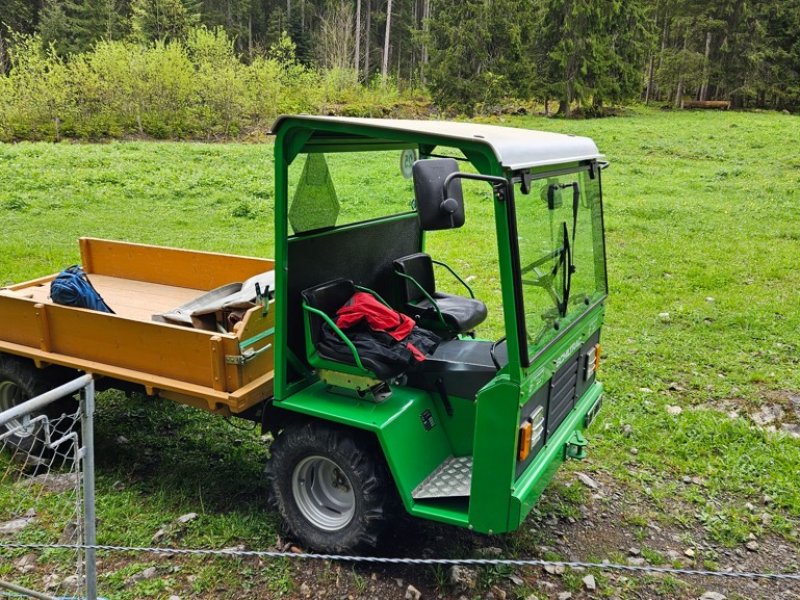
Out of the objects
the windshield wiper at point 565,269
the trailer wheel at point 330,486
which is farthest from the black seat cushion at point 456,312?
the trailer wheel at point 330,486

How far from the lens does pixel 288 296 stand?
12.4 feet

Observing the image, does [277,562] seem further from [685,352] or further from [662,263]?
[662,263]

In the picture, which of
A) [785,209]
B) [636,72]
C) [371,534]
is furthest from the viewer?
[636,72]

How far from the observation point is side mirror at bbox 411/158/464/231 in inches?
113

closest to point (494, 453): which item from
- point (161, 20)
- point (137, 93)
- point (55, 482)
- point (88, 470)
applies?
point (88, 470)

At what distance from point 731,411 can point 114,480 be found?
16.0 ft

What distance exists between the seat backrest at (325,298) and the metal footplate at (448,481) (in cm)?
97

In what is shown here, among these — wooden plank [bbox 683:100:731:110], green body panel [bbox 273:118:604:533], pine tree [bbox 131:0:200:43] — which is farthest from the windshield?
pine tree [bbox 131:0:200:43]

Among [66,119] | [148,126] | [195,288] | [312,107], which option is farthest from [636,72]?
[195,288]

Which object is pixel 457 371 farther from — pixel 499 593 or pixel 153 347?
pixel 153 347

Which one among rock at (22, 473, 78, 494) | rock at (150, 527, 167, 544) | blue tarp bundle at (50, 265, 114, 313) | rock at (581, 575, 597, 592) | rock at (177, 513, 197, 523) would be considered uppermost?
blue tarp bundle at (50, 265, 114, 313)

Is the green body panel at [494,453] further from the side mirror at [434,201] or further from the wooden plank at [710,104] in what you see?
the wooden plank at [710,104]

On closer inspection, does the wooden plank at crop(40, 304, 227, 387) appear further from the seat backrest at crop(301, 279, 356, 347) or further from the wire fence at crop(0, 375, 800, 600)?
the seat backrest at crop(301, 279, 356, 347)

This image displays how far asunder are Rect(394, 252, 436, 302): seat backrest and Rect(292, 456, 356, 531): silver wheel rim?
132 centimetres
